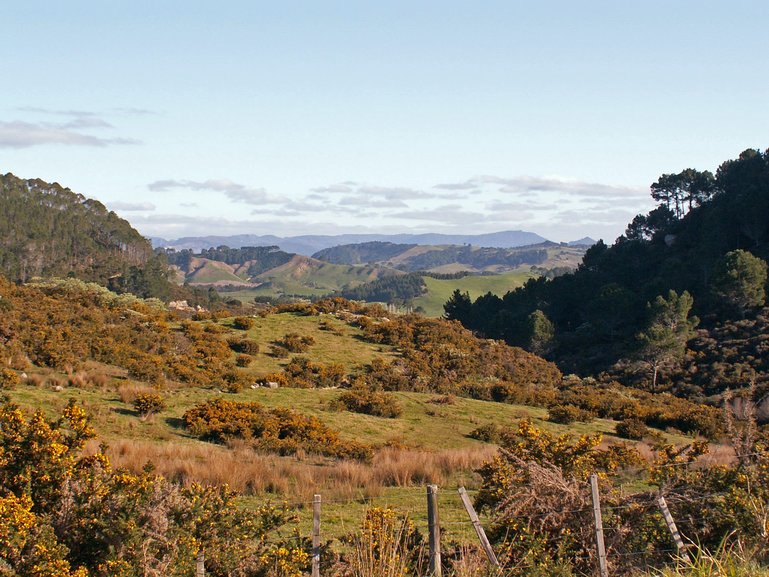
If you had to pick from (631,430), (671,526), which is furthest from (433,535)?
(631,430)

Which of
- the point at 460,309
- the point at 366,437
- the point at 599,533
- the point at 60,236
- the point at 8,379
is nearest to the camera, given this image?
the point at 599,533

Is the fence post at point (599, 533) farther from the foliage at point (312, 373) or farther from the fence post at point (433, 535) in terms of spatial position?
the foliage at point (312, 373)

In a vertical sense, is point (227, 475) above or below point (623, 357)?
above

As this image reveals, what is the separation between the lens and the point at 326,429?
19.4 metres

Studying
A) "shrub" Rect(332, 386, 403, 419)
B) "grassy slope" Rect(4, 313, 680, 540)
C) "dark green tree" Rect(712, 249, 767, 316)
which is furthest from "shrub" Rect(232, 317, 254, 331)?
"dark green tree" Rect(712, 249, 767, 316)

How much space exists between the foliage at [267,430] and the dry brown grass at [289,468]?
0.69 meters

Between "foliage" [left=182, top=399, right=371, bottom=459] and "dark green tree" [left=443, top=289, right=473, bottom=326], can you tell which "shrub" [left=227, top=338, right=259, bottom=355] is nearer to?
"foliage" [left=182, top=399, right=371, bottom=459]

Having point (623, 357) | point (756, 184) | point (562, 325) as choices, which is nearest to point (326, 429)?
point (623, 357)

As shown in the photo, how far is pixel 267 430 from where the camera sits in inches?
707

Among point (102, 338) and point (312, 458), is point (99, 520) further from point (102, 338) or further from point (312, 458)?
point (102, 338)

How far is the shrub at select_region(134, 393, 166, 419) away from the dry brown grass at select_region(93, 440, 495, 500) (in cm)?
282

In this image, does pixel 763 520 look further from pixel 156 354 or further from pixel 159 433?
pixel 156 354

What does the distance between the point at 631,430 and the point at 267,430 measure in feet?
44.8

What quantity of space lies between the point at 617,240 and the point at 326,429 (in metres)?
79.2
